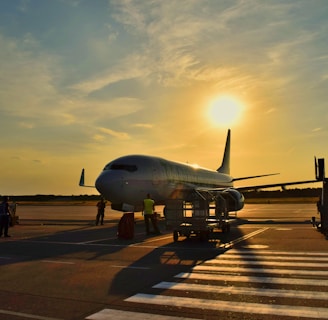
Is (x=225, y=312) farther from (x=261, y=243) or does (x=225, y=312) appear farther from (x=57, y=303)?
(x=261, y=243)

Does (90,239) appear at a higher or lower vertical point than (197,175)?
lower

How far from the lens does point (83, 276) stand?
31.7ft

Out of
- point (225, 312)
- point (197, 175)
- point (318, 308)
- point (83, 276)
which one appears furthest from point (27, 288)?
point (197, 175)

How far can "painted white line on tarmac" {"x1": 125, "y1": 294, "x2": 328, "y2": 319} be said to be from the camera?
6418mm

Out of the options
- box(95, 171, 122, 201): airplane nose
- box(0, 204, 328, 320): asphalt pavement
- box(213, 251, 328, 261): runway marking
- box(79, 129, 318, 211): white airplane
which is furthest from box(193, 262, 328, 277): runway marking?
box(95, 171, 122, 201): airplane nose

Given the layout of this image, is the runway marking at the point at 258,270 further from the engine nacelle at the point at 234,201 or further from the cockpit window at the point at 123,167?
the engine nacelle at the point at 234,201

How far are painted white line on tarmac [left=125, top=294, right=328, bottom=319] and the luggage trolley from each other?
932cm

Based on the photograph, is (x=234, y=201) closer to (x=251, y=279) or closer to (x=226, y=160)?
(x=251, y=279)

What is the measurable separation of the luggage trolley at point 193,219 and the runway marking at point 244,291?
8.25 metres

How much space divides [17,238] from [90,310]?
1354 cm

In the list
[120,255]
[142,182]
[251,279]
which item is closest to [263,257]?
[251,279]

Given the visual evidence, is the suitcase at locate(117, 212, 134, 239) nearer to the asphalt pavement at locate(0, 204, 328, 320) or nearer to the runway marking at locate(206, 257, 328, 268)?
the asphalt pavement at locate(0, 204, 328, 320)

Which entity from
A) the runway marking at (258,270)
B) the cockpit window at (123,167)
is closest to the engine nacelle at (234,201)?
Answer: the cockpit window at (123,167)

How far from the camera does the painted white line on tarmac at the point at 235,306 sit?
6418mm
